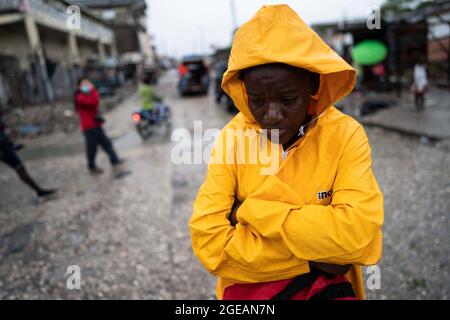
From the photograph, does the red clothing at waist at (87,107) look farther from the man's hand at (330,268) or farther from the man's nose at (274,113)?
the man's hand at (330,268)

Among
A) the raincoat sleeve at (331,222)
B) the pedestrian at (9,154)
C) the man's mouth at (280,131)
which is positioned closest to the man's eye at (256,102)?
the man's mouth at (280,131)

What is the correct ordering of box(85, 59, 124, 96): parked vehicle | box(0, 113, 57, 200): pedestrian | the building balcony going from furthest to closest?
1. box(85, 59, 124, 96): parked vehicle
2. the building balcony
3. box(0, 113, 57, 200): pedestrian

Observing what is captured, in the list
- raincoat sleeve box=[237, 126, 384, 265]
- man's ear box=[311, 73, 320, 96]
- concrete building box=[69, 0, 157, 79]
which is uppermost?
concrete building box=[69, 0, 157, 79]

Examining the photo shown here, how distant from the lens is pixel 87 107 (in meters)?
6.44

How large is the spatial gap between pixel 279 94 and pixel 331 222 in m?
0.50

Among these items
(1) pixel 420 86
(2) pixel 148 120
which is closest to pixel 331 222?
(2) pixel 148 120

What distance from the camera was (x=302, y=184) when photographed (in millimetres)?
1323

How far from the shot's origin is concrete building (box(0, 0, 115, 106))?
16.8 meters

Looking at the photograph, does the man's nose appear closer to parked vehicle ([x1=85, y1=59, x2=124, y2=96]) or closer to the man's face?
the man's face

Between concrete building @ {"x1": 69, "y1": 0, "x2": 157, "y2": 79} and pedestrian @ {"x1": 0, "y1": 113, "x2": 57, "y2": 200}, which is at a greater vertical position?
concrete building @ {"x1": 69, "y1": 0, "x2": 157, "y2": 79}

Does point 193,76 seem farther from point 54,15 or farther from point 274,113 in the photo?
point 274,113

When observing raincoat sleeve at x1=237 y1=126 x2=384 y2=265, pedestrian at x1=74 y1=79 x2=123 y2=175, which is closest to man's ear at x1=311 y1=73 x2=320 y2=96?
raincoat sleeve at x1=237 y1=126 x2=384 y2=265
